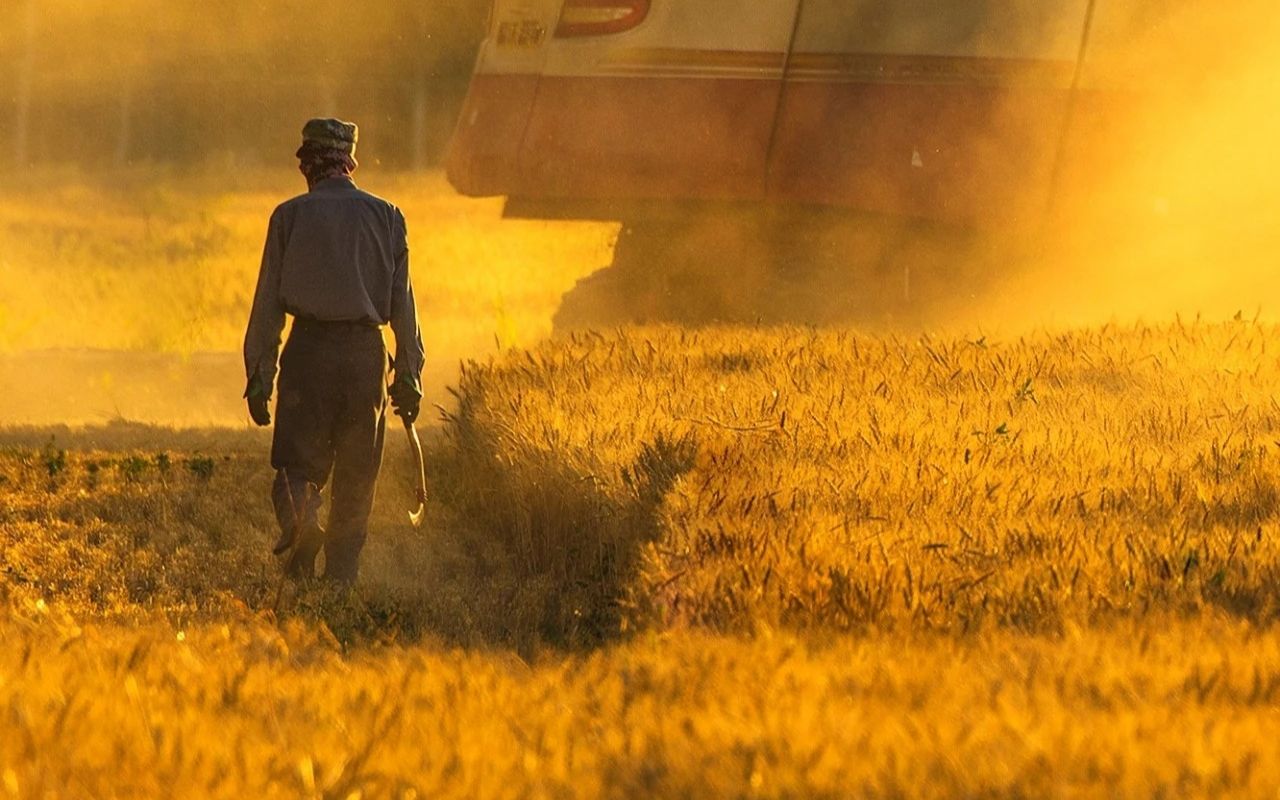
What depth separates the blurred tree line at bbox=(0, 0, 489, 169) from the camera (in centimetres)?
3759

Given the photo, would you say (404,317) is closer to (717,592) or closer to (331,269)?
(331,269)

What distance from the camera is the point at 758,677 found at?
174 inches

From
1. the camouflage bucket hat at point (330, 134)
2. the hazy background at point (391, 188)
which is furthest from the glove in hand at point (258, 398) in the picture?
the hazy background at point (391, 188)

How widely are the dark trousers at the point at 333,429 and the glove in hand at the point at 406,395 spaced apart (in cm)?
5

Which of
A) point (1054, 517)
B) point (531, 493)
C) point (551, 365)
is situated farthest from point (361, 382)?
point (551, 365)

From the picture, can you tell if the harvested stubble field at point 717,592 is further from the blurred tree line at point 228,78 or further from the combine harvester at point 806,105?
the blurred tree line at point 228,78

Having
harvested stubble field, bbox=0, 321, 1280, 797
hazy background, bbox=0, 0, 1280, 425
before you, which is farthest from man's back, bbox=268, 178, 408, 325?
hazy background, bbox=0, 0, 1280, 425

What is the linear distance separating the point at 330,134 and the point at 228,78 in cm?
3206

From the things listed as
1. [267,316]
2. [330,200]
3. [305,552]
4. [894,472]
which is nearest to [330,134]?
[330,200]

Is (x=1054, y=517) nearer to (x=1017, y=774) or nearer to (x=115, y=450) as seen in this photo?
(x=1017, y=774)

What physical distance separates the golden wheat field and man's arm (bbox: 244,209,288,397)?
2.44 feet

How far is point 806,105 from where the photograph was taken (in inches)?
566

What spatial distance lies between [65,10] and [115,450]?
32988mm

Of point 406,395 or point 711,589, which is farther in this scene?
point 406,395
